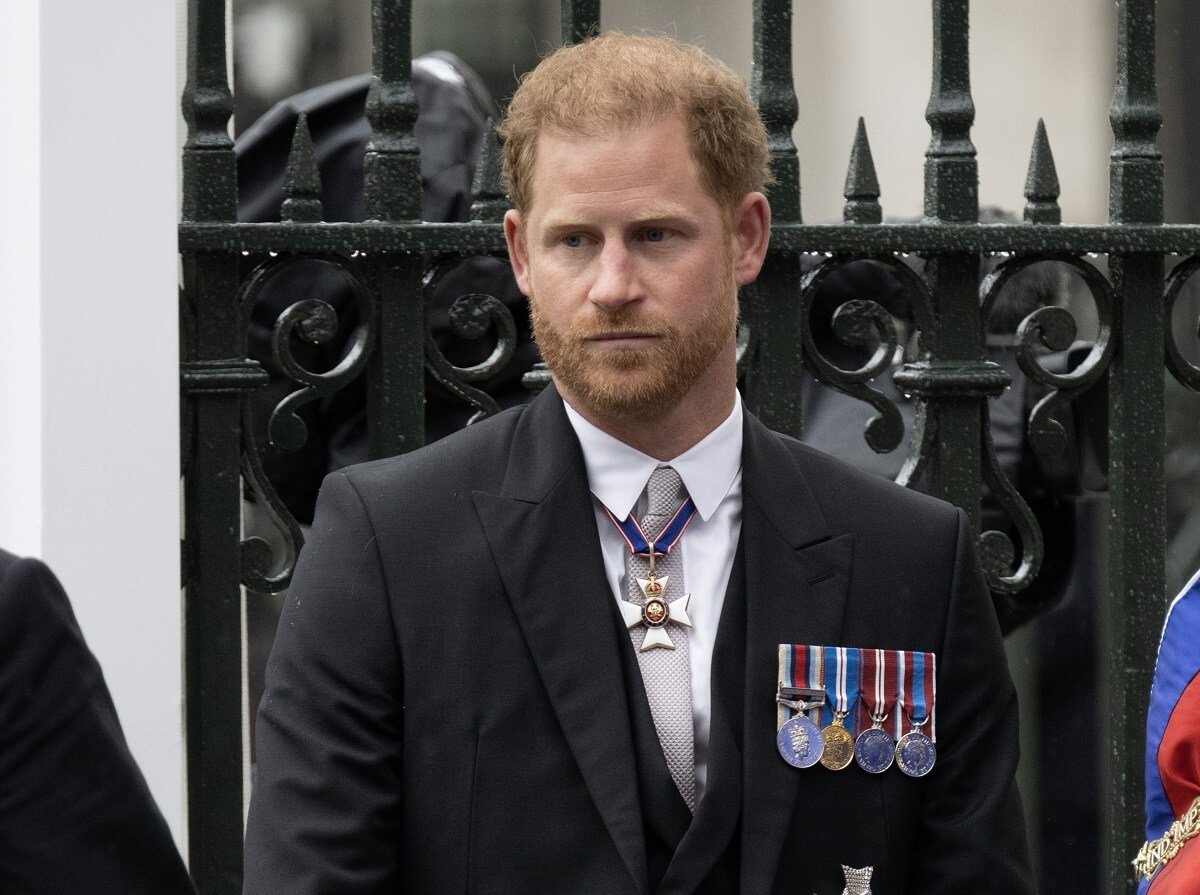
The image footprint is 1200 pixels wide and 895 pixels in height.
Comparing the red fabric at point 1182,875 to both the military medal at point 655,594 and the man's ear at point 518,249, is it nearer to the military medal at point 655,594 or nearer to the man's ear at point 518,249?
the military medal at point 655,594

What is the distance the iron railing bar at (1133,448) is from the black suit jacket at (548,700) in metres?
0.99

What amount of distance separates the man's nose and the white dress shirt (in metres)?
0.21

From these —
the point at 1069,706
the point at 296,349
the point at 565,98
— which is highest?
the point at 565,98

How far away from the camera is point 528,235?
8.20 ft

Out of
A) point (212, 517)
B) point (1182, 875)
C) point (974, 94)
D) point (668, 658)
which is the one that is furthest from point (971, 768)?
point (974, 94)

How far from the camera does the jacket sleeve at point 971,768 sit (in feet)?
8.10

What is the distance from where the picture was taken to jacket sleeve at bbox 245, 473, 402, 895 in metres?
2.31

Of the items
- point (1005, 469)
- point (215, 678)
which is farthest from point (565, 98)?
point (1005, 469)

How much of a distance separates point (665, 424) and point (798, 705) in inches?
16.0

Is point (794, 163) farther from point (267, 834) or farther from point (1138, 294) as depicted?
point (267, 834)

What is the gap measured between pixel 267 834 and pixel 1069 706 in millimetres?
3060

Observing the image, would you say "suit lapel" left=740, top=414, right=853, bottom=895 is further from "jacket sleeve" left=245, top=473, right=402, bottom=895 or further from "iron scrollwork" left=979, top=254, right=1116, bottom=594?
"iron scrollwork" left=979, top=254, right=1116, bottom=594

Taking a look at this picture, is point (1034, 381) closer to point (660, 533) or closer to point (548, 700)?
point (660, 533)

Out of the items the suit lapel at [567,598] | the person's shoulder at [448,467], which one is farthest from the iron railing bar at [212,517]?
the suit lapel at [567,598]
